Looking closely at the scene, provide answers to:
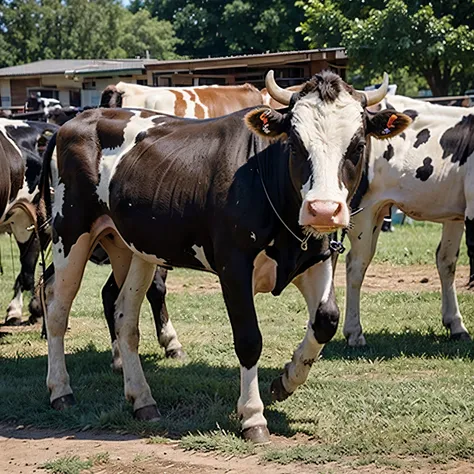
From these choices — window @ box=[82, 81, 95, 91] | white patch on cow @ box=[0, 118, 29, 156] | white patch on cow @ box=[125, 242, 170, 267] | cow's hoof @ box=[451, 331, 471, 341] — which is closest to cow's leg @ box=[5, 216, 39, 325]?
white patch on cow @ box=[0, 118, 29, 156]

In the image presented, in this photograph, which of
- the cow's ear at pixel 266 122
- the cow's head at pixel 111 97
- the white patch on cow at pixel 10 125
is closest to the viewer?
the cow's ear at pixel 266 122

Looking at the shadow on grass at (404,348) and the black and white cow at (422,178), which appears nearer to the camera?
the shadow on grass at (404,348)

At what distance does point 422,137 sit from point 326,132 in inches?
133

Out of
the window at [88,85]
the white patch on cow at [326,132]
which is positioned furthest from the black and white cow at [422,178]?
the window at [88,85]

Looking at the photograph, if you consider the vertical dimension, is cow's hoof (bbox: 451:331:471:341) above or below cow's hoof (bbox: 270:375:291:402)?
below

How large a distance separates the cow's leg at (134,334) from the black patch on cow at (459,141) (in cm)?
317

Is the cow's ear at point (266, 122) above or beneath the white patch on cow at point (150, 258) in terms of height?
above

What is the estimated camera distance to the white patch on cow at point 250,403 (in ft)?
19.6

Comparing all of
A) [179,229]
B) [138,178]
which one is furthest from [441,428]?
[138,178]

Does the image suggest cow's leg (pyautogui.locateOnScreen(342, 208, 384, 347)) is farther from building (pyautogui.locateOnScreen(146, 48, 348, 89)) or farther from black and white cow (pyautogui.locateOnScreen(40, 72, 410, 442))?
building (pyautogui.locateOnScreen(146, 48, 348, 89))

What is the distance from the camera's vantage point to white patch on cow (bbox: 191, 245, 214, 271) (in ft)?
21.0

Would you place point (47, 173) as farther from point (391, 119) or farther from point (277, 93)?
point (391, 119)

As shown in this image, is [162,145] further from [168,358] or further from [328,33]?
[328,33]

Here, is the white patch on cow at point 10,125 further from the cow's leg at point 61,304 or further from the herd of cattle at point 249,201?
the cow's leg at point 61,304
